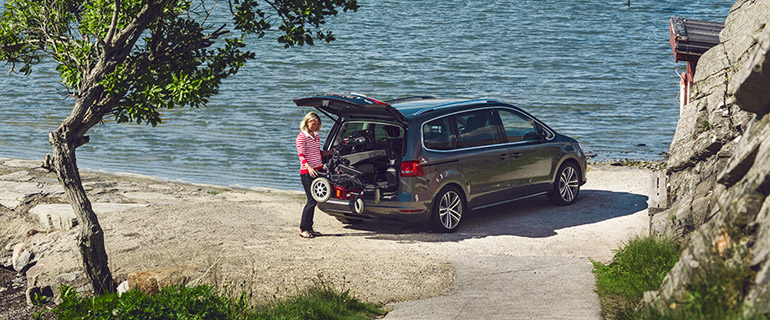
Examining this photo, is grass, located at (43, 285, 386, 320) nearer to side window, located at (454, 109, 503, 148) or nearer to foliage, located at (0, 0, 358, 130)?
foliage, located at (0, 0, 358, 130)

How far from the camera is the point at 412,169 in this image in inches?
437

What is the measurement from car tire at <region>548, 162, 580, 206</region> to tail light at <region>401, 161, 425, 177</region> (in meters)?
3.00

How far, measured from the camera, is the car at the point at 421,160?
11.2m

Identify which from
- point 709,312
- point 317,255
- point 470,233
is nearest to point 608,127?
point 470,233

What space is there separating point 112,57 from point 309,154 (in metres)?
2.95

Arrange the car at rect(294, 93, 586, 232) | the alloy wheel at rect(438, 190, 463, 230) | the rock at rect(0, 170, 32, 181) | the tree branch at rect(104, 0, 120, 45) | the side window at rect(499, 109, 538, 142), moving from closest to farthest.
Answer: the tree branch at rect(104, 0, 120, 45)
the car at rect(294, 93, 586, 232)
the alloy wheel at rect(438, 190, 463, 230)
the side window at rect(499, 109, 538, 142)
the rock at rect(0, 170, 32, 181)

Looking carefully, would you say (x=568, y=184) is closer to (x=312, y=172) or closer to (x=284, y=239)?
(x=312, y=172)

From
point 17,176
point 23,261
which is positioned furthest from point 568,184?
point 17,176

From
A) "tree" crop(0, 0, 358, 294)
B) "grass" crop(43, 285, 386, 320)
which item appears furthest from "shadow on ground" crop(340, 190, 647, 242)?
"grass" crop(43, 285, 386, 320)

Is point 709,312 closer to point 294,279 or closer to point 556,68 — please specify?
point 294,279

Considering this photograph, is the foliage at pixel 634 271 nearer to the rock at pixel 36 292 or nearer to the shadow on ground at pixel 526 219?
the shadow on ground at pixel 526 219

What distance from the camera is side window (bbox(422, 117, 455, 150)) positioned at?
447 inches

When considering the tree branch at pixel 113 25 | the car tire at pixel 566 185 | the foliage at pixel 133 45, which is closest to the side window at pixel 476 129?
the car tire at pixel 566 185

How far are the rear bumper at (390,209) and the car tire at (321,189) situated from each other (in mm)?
385
